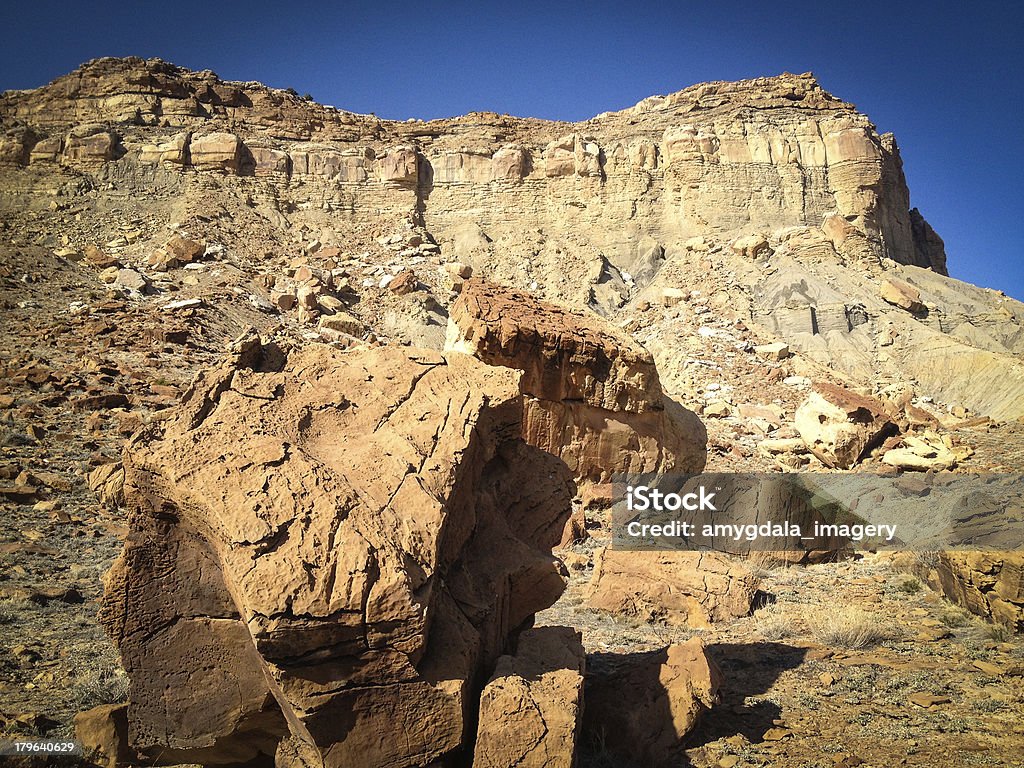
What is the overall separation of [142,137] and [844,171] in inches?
1362

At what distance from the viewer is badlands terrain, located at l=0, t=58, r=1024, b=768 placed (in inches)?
125

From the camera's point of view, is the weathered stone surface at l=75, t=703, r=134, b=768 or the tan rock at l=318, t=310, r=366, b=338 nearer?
the weathered stone surface at l=75, t=703, r=134, b=768

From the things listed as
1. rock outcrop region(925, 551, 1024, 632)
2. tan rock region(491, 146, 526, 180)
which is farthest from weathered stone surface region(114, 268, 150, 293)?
rock outcrop region(925, 551, 1024, 632)

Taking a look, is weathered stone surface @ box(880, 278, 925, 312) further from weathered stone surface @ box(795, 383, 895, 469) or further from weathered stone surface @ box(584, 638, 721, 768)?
weathered stone surface @ box(584, 638, 721, 768)

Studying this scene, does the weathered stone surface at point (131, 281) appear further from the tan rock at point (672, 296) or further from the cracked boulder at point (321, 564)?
the cracked boulder at point (321, 564)

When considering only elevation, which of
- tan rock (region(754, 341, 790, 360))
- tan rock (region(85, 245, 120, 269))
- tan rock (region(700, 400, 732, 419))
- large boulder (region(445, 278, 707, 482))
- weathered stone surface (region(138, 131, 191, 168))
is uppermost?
weathered stone surface (region(138, 131, 191, 168))

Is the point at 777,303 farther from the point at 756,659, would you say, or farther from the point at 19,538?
Result: the point at 19,538

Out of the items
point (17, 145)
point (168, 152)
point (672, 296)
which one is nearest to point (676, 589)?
point (672, 296)

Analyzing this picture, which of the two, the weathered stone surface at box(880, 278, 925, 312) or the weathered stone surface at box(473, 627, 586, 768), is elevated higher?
the weathered stone surface at box(880, 278, 925, 312)

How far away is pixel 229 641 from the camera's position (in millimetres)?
3512

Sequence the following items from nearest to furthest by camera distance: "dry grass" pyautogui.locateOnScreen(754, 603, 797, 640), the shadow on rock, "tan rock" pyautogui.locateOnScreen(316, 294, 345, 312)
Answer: the shadow on rock
"dry grass" pyautogui.locateOnScreen(754, 603, 797, 640)
"tan rock" pyautogui.locateOnScreen(316, 294, 345, 312)

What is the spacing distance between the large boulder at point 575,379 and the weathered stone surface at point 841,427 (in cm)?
569
